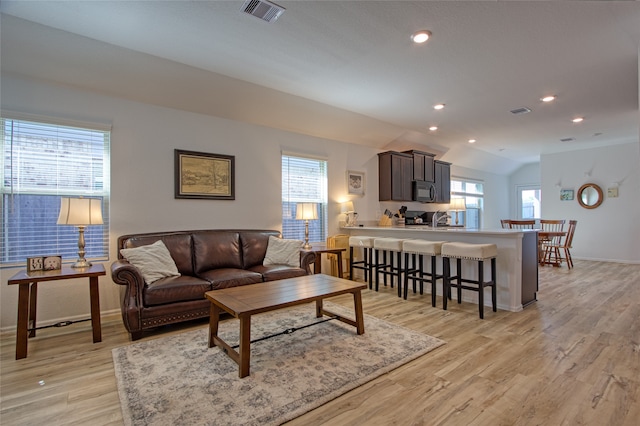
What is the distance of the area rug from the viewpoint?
1832 mm

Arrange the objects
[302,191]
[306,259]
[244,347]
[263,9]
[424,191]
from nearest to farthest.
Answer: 1. [244,347]
2. [263,9]
3. [306,259]
4. [302,191]
5. [424,191]

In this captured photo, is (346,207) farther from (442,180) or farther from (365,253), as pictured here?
(442,180)

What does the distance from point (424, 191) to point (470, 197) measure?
2966 mm

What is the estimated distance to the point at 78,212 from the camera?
2.91 metres

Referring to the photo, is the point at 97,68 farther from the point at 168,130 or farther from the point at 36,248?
the point at 36,248

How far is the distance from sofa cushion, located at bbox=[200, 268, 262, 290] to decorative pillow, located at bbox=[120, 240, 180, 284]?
1.22ft

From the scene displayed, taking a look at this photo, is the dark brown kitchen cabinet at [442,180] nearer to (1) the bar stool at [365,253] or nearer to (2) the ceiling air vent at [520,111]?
(2) the ceiling air vent at [520,111]

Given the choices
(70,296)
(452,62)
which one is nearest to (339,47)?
(452,62)

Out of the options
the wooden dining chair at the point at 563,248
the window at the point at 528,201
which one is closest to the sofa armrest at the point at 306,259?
the wooden dining chair at the point at 563,248

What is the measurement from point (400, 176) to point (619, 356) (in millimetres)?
4351

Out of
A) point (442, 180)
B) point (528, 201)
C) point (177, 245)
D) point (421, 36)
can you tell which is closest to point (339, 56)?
point (421, 36)

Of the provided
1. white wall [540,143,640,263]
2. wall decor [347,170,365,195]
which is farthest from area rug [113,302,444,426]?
white wall [540,143,640,263]

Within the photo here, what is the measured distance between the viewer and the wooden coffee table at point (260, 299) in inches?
86.7

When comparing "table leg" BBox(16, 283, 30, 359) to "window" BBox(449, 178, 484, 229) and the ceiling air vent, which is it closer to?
the ceiling air vent
